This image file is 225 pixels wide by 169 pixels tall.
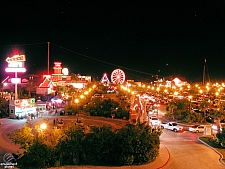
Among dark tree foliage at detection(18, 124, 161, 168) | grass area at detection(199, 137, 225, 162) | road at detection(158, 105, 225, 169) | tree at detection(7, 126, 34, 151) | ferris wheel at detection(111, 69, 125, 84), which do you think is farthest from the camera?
ferris wheel at detection(111, 69, 125, 84)

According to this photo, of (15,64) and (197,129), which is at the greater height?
(15,64)

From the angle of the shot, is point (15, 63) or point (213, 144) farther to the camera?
point (15, 63)

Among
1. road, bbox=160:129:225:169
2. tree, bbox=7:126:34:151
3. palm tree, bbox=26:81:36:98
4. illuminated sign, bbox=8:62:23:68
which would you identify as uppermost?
illuminated sign, bbox=8:62:23:68

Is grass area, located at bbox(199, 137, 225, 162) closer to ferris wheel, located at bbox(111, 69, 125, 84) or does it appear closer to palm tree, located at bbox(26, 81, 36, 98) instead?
ferris wheel, located at bbox(111, 69, 125, 84)

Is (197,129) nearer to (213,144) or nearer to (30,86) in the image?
(213,144)

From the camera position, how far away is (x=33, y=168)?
42.1 feet

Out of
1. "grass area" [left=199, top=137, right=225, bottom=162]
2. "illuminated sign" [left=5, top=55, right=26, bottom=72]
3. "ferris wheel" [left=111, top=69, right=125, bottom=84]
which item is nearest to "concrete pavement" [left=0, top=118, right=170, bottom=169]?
"grass area" [left=199, top=137, right=225, bottom=162]

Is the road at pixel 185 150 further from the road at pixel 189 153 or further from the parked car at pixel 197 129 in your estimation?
the parked car at pixel 197 129

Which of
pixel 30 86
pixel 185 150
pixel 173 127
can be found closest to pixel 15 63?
pixel 30 86

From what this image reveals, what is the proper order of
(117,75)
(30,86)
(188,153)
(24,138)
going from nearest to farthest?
(24,138)
(188,153)
(30,86)
(117,75)

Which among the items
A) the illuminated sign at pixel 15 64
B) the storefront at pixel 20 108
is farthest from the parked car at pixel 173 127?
the illuminated sign at pixel 15 64

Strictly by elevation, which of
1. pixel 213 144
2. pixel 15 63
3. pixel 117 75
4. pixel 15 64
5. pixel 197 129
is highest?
pixel 117 75

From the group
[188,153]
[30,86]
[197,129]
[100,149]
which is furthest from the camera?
[30,86]

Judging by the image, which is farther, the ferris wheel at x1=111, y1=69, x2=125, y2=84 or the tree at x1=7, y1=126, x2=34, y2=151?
the ferris wheel at x1=111, y1=69, x2=125, y2=84
